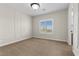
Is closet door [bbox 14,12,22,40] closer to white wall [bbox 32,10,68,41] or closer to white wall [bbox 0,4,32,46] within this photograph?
white wall [bbox 0,4,32,46]

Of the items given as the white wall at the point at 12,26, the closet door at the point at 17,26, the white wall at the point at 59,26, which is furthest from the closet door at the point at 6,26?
the white wall at the point at 59,26

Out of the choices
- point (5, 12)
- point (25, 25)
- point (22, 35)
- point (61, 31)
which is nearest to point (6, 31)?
point (5, 12)

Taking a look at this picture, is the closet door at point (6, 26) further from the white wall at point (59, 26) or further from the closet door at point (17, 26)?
the white wall at point (59, 26)

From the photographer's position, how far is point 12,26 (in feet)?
13.5

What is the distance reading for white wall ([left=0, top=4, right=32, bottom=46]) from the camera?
3590mm

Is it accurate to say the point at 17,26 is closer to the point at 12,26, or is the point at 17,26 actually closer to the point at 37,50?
the point at 12,26

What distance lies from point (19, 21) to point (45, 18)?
1.91 m

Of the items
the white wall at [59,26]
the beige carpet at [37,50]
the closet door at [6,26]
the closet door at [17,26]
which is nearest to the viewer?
the beige carpet at [37,50]

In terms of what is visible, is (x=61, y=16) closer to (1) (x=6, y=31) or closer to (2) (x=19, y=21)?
(2) (x=19, y=21)

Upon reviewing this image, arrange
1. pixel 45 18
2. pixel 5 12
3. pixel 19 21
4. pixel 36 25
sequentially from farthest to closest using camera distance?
pixel 36 25 → pixel 45 18 → pixel 19 21 → pixel 5 12

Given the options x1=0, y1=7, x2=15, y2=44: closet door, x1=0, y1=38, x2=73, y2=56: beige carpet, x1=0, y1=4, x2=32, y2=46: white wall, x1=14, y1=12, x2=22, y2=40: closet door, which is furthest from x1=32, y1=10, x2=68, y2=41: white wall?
x1=0, y1=7, x2=15, y2=44: closet door

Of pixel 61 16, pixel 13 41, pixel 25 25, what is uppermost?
pixel 61 16

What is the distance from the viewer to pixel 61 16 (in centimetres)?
438

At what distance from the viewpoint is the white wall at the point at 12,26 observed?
11.8 ft
